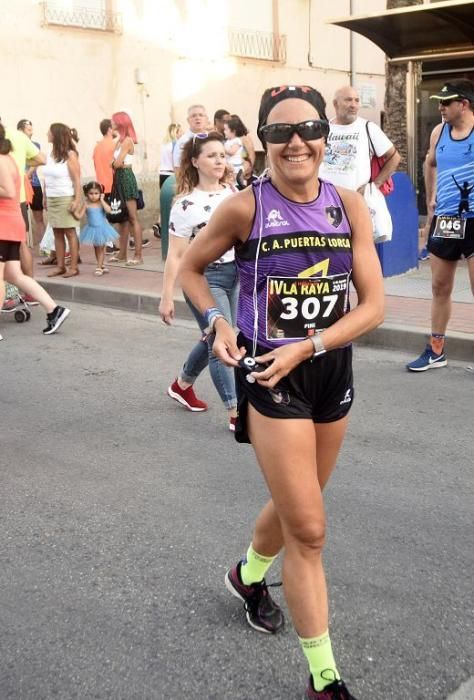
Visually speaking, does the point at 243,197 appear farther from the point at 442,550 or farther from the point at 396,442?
the point at 396,442

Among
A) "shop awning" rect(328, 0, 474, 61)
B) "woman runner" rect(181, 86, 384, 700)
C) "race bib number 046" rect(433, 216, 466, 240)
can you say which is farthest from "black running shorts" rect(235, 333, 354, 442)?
"shop awning" rect(328, 0, 474, 61)

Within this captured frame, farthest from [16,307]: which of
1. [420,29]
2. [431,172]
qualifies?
[420,29]

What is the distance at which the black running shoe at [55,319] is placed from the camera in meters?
8.39

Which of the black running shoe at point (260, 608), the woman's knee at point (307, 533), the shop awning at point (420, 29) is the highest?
the shop awning at point (420, 29)

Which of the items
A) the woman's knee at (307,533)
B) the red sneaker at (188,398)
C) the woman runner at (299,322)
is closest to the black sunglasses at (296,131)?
the woman runner at (299,322)

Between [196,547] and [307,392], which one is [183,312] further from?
[307,392]

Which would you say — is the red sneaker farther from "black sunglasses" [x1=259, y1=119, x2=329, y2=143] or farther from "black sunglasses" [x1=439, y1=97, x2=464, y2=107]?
"black sunglasses" [x1=259, y1=119, x2=329, y2=143]

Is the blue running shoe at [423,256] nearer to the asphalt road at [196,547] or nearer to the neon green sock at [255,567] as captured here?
the asphalt road at [196,547]

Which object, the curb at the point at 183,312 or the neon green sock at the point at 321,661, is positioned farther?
the curb at the point at 183,312

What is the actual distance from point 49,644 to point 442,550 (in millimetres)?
1630

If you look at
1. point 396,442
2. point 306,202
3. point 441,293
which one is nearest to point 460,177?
point 441,293

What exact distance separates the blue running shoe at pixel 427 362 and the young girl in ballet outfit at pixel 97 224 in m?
5.84

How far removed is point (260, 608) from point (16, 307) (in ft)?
21.7

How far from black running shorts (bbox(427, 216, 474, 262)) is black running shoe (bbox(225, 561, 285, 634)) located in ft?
12.5
